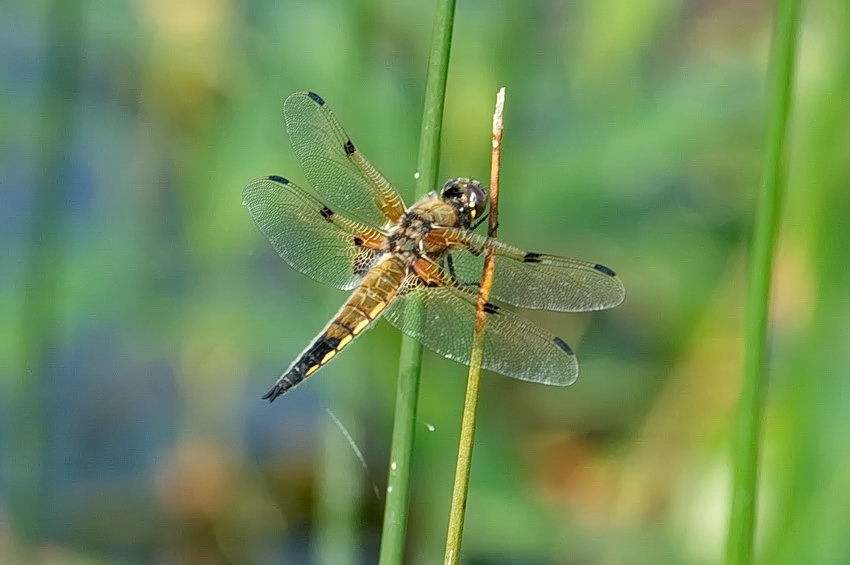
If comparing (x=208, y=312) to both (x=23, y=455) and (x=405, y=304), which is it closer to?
(x=23, y=455)

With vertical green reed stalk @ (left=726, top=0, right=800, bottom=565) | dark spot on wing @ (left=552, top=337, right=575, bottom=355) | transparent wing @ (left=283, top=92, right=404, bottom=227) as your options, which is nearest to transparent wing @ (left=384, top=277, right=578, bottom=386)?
dark spot on wing @ (left=552, top=337, right=575, bottom=355)

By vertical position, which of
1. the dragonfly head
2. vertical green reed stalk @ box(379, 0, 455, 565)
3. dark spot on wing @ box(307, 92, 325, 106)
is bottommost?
vertical green reed stalk @ box(379, 0, 455, 565)

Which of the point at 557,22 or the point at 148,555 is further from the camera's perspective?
the point at 557,22

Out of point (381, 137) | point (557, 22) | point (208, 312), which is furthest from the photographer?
point (557, 22)

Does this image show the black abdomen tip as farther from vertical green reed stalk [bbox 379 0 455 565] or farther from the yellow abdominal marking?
vertical green reed stalk [bbox 379 0 455 565]

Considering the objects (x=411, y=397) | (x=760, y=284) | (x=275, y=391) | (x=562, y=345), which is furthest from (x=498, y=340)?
(x=760, y=284)

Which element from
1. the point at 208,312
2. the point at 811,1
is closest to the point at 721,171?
the point at 811,1

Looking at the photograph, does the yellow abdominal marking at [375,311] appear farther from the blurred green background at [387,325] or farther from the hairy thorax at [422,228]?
the blurred green background at [387,325]
